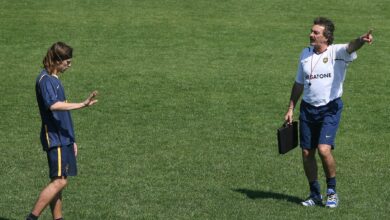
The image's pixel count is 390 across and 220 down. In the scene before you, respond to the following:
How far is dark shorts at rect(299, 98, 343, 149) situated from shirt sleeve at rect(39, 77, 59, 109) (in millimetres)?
3088

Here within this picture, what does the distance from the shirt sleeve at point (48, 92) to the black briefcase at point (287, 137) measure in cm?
295

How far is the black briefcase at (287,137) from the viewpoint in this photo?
404 inches

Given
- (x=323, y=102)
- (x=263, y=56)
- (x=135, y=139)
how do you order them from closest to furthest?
(x=323, y=102)
(x=135, y=139)
(x=263, y=56)

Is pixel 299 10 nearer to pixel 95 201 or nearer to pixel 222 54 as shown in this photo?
pixel 222 54

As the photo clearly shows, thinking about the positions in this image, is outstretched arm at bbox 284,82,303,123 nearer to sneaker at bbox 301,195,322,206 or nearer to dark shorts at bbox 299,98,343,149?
dark shorts at bbox 299,98,343,149

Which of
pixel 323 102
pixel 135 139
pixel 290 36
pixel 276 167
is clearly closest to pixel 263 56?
pixel 290 36

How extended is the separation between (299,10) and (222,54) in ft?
20.2

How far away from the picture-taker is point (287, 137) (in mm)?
10375

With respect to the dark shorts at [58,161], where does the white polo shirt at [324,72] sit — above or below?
above

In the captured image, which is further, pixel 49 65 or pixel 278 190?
pixel 278 190

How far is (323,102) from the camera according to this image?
998 cm

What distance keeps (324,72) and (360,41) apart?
692 mm

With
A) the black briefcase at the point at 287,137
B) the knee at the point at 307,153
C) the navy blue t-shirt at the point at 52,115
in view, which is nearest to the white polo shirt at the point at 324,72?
the black briefcase at the point at 287,137

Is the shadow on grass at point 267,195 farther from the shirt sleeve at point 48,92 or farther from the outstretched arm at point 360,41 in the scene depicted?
the shirt sleeve at point 48,92
